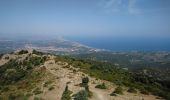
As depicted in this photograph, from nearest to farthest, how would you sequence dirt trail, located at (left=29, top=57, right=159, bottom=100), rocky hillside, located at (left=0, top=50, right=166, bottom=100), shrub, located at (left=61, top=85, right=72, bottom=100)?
shrub, located at (left=61, top=85, right=72, bottom=100) < dirt trail, located at (left=29, top=57, right=159, bottom=100) < rocky hillside, located at (left=0, top=50, right=166, bottom=100)

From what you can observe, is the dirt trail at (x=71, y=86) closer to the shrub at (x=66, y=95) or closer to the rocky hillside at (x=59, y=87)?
the rocky hillside at (x=59, y=87)

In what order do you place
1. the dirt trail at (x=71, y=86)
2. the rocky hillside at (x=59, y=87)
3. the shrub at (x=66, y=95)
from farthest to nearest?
1. the rocky hillside at (x=59, y=87)
2. the dirt trail at (x=71, y=86)
3. the shrub at (x=66, y=95)

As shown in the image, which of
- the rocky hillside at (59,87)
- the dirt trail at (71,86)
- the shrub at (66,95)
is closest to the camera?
the shrub at (66,95)

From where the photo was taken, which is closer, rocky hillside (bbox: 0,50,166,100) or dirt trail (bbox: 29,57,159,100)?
dirt trail (bbox: 29,57,159,100)

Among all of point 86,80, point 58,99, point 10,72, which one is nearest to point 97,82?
point 86,80

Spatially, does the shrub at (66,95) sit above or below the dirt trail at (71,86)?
above

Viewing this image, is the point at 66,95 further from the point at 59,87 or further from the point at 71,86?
the point at 71,86

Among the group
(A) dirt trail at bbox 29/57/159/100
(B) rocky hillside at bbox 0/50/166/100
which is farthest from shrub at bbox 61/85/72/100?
(A) dirt trail at bbox 29/57/159/100

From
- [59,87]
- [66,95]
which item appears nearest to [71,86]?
[59,87]

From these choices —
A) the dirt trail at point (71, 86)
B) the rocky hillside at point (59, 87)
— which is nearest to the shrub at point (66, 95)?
the rocky hillside at point (59, 87)

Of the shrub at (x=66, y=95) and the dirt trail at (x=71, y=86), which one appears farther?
the dirt trail at (x=71, y=86)

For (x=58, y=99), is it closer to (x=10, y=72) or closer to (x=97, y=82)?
(x=97, y=82)

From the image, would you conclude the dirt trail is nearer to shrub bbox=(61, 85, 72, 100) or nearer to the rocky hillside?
the rocky hillside

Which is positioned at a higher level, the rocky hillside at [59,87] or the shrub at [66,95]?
the shrub at [66,95]
